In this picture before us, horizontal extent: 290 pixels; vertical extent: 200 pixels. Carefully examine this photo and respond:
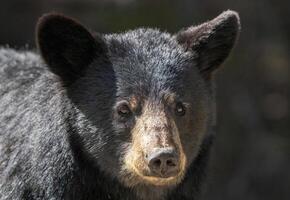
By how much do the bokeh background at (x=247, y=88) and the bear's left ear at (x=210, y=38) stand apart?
5.16m

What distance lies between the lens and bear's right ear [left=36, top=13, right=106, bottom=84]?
7168 mm

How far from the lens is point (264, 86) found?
14.1m

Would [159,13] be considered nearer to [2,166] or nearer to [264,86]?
[264,86]

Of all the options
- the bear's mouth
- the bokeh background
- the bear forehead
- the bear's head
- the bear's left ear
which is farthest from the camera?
the bokeh background

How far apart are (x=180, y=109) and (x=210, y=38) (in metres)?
0.80

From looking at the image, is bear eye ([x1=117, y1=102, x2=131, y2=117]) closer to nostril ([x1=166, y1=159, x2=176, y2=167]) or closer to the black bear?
the black bear

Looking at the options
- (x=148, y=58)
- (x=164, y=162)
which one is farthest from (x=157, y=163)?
(x=148, y=58)

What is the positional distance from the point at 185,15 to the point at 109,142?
6.12m

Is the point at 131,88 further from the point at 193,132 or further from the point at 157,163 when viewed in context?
the point at 157,163

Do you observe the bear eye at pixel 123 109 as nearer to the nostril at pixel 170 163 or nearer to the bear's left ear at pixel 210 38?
the nostril at pixel 170 163

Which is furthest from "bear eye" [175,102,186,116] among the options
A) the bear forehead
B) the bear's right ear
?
the bear's right ear

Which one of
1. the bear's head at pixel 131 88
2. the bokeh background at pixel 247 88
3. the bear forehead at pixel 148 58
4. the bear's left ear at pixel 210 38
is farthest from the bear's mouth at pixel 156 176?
the bokeh background at pixel 247 88

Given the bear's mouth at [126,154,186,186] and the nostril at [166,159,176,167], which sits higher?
the nostril at [166,159,176,167]

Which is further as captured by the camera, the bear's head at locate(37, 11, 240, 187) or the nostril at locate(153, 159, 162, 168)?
the bear's head at locate(37, 11, 240, 187)
